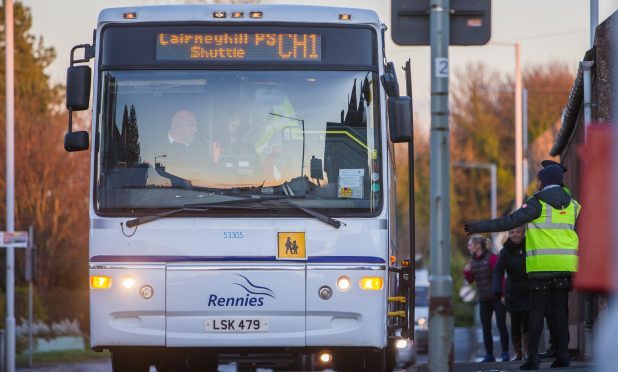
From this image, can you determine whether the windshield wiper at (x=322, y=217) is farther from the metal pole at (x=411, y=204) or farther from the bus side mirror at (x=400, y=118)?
the bus side mirror at (x=400, y=118)

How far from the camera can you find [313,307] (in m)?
11.8

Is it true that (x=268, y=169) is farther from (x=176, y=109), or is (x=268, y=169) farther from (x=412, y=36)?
(x=412, y=36)

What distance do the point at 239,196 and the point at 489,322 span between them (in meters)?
7.33

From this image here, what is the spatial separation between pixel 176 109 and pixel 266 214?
121 cm

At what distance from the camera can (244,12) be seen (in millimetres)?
12281

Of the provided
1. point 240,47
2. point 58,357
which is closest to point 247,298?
point 240,47

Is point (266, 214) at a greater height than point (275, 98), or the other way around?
point (275, 98)

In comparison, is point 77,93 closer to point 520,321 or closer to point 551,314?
point 551,314

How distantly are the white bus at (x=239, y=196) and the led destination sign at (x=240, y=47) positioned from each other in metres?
0.03

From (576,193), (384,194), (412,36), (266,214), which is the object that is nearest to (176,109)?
(266,214)

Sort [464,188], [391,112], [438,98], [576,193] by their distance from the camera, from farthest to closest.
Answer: [464,188] < [576,193] < [391,112] < [438,98]

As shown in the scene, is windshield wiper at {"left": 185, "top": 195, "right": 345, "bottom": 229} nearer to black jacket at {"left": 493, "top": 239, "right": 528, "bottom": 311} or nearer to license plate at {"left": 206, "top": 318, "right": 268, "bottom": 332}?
license plate at {"left": 206, "top": 318, "right": 268, "bottom": 332}

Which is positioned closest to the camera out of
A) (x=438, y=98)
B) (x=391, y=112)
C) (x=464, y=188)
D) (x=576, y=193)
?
(x=438, y=98)

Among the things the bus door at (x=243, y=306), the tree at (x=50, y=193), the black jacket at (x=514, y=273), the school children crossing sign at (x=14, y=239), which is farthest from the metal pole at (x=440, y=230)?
the tree at (x=50, y=193)
